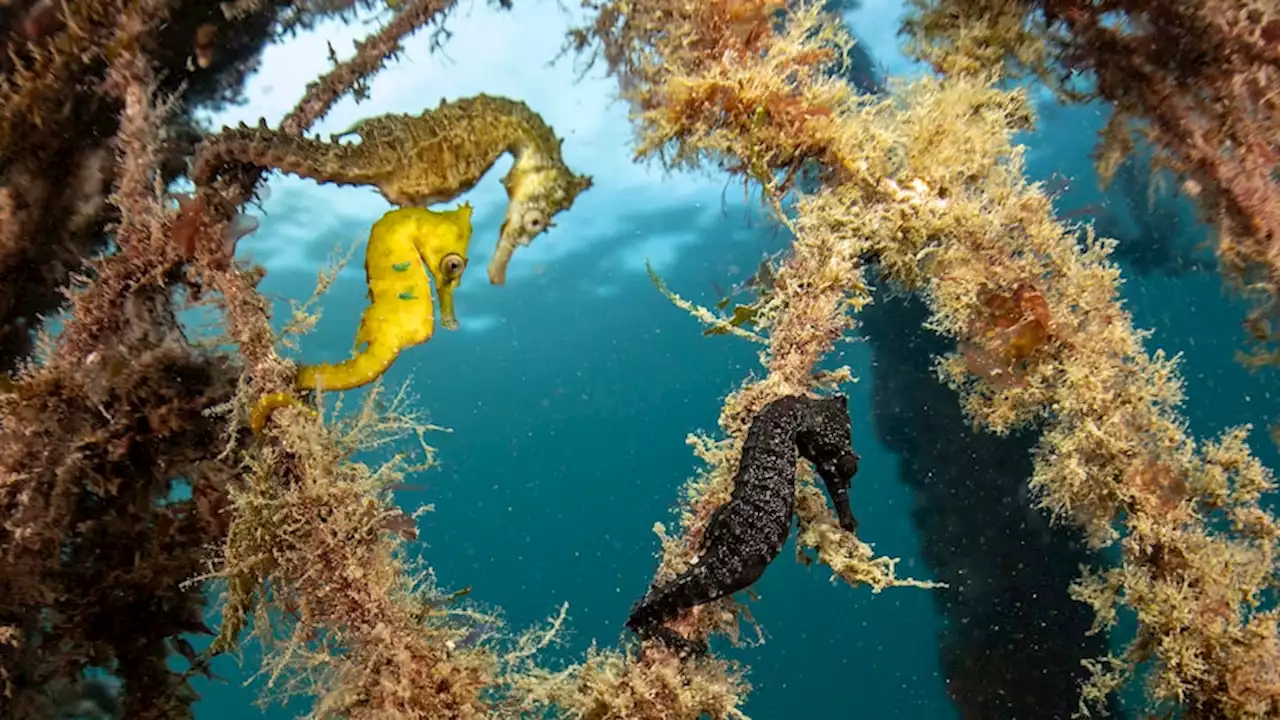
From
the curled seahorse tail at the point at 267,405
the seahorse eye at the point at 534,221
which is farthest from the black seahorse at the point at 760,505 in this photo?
the curled seahorse tail at the point at 267,405

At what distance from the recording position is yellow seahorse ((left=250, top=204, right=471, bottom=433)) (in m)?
3.30

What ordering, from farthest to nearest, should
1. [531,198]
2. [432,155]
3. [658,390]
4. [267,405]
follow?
[658,390] → [531,198] → [432,155] → [267,405]

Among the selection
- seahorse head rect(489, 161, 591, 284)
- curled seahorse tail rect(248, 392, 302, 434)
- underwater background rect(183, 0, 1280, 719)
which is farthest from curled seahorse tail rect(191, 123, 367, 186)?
curled seahorse tail rect(248, 392, 302, 434)

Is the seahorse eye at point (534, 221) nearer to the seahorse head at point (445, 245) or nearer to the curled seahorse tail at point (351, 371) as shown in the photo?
the seahorse head at point (445, 245)

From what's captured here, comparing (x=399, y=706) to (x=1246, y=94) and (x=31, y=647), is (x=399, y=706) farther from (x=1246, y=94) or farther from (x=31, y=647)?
(x=1246, y=94)

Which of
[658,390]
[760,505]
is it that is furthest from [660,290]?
[658,390]

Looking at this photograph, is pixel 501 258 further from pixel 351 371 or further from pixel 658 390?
pixel 658 390

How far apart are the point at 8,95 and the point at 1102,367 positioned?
5353 mm

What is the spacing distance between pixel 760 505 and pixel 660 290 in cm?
114

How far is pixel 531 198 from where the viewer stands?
362 centimetres

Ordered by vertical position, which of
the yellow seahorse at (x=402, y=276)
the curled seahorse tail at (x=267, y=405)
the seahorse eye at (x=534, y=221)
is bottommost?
the curled seahorse tail at (x=267, y=405)

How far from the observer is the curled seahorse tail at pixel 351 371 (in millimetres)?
3166

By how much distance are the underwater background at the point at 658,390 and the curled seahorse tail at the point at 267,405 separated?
1.92ft

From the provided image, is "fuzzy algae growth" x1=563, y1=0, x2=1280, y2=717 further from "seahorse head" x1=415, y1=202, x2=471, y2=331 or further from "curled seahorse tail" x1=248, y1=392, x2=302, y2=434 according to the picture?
"curled seahorse tail" x1=248, y1=392, x2=302, y2=434
